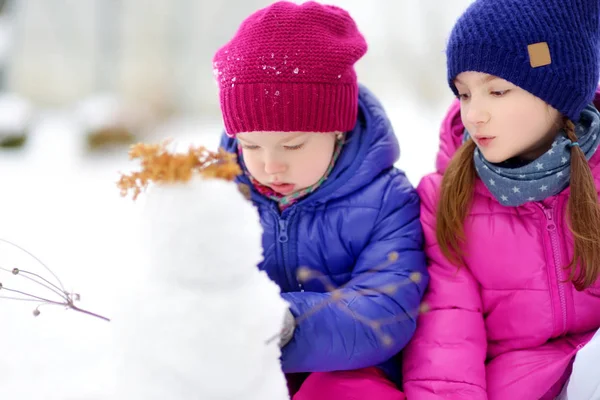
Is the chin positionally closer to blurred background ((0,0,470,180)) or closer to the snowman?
the snowman

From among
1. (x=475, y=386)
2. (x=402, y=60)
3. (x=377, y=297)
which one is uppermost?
(x=402, y=60)

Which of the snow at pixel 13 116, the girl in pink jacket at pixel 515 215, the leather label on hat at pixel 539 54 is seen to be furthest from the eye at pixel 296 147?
the snow at pixel 13 116

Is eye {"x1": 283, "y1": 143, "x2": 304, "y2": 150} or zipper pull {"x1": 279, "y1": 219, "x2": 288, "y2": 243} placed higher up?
eye {"x1": 283, "y1": 143, "x2": 304, "y2": 150}

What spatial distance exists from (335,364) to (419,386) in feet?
0.57

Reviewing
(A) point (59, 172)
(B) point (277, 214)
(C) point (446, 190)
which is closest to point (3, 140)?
(A) point (59, 172)

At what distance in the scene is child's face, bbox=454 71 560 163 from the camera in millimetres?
1004

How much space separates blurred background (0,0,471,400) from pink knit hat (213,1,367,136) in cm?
103

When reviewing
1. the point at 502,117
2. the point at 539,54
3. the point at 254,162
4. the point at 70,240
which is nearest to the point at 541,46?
the point at 539,54

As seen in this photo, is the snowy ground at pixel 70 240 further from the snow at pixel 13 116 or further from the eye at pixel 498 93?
the eye at pixel 498 93

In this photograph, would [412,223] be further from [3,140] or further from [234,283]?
[3,140]

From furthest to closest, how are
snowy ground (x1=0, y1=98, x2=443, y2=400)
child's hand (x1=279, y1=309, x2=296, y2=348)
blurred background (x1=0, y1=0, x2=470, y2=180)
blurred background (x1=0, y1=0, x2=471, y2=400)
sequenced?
blurred background (x1=0, y1=0, x2=470, y2=180), blurred background (x1=0, y1=0, x2=471, y2=400), snowy ground (x1=0, y1=98, x2=443, y2=400), child's hand (x1=279, y1=309, x2=296, y2=348)

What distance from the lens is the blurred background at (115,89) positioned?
241cm

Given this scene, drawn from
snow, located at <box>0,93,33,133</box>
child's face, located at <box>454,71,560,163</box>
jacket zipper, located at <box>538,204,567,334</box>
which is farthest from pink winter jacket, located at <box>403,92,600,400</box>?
snow, located at <box>0,93,33,133</box>

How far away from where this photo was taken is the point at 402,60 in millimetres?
3639
